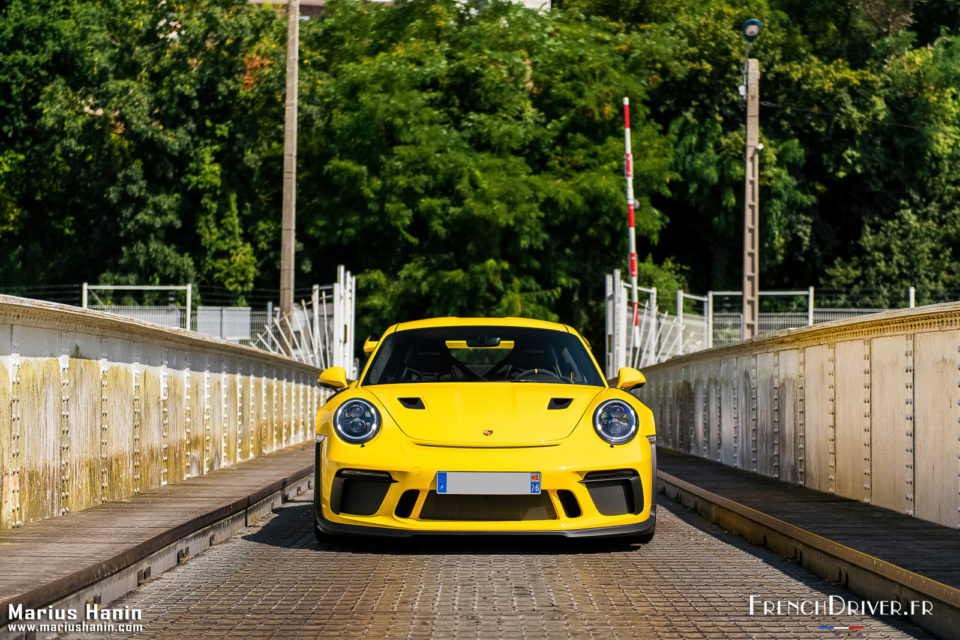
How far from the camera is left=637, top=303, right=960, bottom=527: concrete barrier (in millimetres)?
8828

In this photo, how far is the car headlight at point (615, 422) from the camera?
822cm

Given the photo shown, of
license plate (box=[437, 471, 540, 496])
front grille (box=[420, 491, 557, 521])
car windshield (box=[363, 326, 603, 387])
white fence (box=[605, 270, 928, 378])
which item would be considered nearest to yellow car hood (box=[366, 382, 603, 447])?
license plate (box=[437, 471, 540, 496])

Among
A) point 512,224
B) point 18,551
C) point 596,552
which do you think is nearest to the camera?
point 18,551

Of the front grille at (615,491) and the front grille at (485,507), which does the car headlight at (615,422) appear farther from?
the front grille at (485,507)

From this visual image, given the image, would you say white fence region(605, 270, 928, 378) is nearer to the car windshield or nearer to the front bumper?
the car windshield

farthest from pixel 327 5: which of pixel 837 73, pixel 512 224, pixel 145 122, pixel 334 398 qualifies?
pixel 334 398

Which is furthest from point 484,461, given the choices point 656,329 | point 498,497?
point 656,329

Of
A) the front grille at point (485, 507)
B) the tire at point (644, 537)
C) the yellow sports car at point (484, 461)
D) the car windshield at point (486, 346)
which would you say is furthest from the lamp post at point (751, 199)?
the front grille at point (485, 507)

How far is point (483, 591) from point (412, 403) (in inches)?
67.5

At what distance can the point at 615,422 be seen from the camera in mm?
8297

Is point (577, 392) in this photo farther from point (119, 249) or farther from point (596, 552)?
point (119, 249)

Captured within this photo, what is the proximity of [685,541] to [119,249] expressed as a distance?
4203 cm

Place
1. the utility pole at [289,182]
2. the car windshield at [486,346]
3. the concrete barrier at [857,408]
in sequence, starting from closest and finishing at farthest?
the concrete barrier at [857,408] → the car windshield at [486,346] → the utility pole at [289,182]

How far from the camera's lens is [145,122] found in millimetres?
44625
